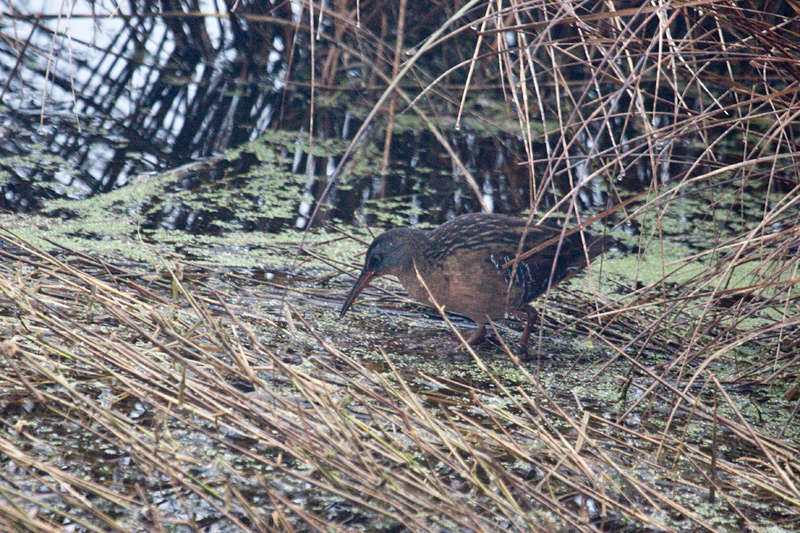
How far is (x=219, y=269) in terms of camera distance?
3543mm

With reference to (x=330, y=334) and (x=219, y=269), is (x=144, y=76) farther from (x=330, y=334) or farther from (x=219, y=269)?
(x=330, y=334)

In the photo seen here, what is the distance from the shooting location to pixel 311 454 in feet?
6.69

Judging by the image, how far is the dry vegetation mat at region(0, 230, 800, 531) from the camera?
1.86 m

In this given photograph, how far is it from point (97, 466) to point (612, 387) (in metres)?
1.68

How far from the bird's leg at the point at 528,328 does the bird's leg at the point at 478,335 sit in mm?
149

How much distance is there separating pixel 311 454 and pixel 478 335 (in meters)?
1.38

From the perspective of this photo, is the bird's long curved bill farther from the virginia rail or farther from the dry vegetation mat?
the dry vegetation mat

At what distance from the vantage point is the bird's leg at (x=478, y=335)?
3266mm

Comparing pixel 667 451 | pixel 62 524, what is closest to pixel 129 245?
pixel 62 524

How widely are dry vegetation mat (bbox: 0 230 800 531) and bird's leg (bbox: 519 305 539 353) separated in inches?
25.5

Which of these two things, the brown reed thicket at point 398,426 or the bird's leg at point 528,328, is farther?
the bird's leg at point 528,328

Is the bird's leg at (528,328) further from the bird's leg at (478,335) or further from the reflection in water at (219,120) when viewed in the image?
the reflection in water at (219,120)

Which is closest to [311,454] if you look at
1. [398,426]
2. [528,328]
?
[398,426]

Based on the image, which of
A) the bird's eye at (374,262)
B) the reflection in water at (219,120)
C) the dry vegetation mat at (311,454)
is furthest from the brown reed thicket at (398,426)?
the reflection in water at (219,120)
